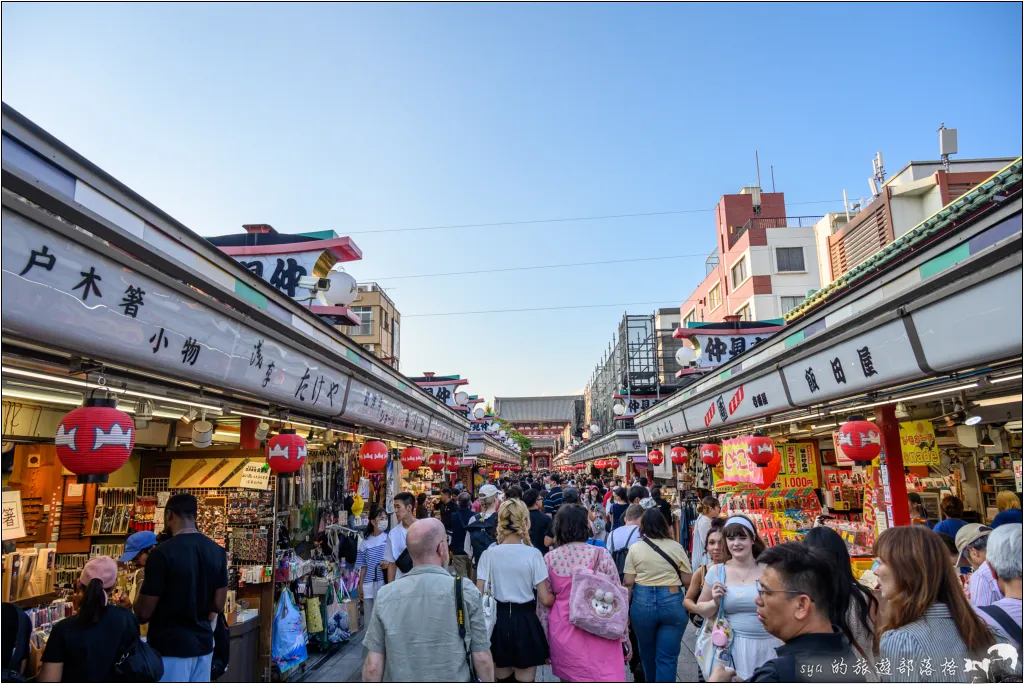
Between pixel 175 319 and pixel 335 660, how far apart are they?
17.8 feet

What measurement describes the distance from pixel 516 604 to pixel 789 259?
28.3m

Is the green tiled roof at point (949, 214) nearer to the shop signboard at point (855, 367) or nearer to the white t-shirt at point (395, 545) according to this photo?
the shop signboard at point (855, 367)

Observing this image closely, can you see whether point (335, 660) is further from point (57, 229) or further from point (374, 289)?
point (374, 289)

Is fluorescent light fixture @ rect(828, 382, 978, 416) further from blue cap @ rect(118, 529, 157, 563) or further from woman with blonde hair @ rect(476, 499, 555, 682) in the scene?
blue cap @ rect(118, 529, 157, 563)

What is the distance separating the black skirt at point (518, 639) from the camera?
4.77 metres

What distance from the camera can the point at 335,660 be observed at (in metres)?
7.88

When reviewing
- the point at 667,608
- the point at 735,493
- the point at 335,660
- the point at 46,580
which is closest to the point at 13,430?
the point at 46,580

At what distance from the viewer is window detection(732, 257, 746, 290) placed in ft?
101

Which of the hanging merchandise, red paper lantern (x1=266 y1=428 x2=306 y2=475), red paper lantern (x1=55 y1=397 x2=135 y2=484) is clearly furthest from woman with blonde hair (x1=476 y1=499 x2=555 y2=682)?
the hanging merchandise

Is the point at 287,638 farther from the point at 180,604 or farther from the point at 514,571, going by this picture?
the point at 514,571

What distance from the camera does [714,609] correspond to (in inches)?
171

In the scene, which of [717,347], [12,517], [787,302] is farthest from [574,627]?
[787,302]

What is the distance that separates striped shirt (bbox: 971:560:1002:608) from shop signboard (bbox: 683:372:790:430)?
16.9 ft

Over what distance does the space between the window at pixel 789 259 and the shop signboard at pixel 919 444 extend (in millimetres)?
21312
